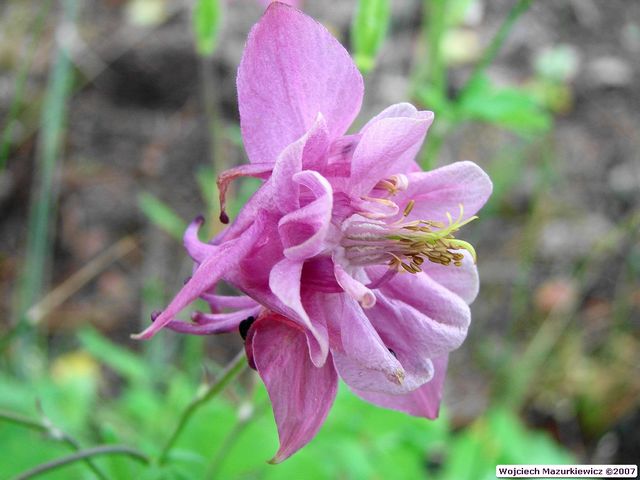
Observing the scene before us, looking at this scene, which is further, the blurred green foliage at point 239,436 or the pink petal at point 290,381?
the blurred green foliage at point 239,436

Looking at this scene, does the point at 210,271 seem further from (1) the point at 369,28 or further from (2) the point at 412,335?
(1) the point at 369,28

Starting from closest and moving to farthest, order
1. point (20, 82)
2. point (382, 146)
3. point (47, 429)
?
point (382, 146) → point (47, 429) → point (20, 82)

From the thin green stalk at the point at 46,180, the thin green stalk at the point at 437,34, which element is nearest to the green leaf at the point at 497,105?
the thin green stalk at the point at 437,34

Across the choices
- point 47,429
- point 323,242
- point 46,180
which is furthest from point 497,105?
point 46,180

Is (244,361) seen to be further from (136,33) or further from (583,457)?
(136,33)

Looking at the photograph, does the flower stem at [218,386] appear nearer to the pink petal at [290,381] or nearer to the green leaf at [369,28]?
the pink petal at [290,381]

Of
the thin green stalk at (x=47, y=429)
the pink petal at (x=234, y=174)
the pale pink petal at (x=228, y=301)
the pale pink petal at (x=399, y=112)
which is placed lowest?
the thin green stalk at (x=47, y=429)

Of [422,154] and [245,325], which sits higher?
[245,325]

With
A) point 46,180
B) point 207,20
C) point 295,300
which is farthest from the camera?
point 46,180
